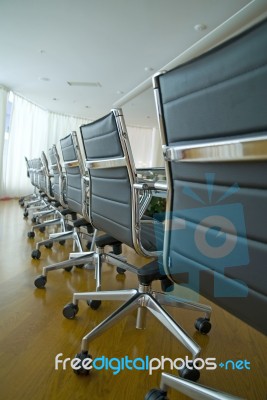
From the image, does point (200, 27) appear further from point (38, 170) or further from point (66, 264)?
point (66, 264)

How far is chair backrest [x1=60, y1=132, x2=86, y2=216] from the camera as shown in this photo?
2025 mm

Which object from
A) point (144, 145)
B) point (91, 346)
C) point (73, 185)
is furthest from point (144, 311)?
point (144, 145)

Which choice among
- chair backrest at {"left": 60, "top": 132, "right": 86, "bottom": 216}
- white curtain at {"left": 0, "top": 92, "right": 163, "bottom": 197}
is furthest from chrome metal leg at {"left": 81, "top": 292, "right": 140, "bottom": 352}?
white curtain at {"left": 0, "top": 92, "right": 163, "bottom": 197}

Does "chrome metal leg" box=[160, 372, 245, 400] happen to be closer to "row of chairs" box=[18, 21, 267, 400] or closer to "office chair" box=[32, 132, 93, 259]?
"row of chairs" box=[18, 21, 267, 400]

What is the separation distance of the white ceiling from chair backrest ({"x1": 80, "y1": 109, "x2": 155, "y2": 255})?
97.8 inches

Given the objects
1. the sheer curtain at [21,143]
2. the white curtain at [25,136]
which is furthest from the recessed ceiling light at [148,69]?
the sheer curtain at [21,143]

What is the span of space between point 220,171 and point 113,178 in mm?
701

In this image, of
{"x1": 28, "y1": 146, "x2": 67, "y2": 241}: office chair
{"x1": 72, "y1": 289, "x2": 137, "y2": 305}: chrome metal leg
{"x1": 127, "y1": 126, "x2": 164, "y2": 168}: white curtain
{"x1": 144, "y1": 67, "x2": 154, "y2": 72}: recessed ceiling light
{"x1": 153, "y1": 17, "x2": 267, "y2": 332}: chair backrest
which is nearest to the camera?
{"x1": 153, "y1": 17, "x2": 267, "y2": 332}: chair backrest

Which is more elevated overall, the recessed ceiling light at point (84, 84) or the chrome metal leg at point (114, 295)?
the recessed ceiling light at point (84, 84)

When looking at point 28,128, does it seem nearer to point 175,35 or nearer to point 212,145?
point 175,35

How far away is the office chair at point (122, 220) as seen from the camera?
1.12m

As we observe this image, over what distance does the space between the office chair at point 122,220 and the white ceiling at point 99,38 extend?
2.48 m
